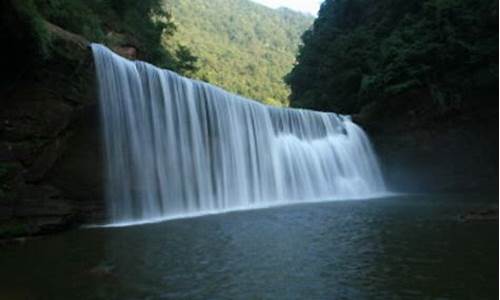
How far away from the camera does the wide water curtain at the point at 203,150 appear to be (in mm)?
11859

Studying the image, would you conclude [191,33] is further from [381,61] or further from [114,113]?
[114,113]

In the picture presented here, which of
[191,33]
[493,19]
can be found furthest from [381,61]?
[191,33]

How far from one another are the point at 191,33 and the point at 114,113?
66.7 m

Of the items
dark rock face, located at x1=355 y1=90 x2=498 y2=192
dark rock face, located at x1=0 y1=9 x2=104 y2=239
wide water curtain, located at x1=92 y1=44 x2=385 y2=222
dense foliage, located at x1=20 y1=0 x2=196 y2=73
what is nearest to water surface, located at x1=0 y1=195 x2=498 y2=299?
dark rock face, located at x1=0 y1=9 x2=104 y2=239

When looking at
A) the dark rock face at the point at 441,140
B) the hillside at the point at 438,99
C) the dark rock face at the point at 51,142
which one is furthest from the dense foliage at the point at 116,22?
A: the dark rock face at the point at 441,140

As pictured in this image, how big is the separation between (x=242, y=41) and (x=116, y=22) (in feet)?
248

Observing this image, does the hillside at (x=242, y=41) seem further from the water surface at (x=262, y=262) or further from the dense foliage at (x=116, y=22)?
the water surface at (x=262, y=262)

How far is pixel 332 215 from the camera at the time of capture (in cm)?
1178

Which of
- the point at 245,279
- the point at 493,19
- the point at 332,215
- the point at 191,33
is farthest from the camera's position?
A: the point at 191,33

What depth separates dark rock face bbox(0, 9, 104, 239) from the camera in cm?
918

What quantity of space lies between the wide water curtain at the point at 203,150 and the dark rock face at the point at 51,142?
0.50m

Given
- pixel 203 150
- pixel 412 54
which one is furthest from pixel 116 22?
pixel 412 54

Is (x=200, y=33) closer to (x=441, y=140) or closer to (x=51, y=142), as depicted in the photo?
(x=441, y=140)

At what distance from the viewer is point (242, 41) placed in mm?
91688
